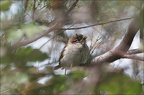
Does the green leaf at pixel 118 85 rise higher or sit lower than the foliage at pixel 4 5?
lower

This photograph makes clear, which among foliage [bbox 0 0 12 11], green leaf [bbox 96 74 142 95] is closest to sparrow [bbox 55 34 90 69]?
foliage [bbox 0 0 12 11]

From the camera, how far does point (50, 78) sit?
1.04m

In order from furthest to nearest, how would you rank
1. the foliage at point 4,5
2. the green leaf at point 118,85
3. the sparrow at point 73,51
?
1. the sparrow at point 73,51
2. the foliage at point 4,5
3. the green leaf at point 118,85

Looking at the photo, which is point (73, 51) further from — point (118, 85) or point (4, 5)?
point (118, 85)

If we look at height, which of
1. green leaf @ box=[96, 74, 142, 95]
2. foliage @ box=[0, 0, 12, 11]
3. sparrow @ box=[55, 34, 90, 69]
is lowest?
sparrow @ box=[55, 34, 90, 69]

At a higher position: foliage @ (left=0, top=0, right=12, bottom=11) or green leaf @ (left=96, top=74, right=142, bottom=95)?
foliage @ (left=0, top=0, right=12, bottom=11)

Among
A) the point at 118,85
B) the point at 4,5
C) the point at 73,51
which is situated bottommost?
the point at 73,51

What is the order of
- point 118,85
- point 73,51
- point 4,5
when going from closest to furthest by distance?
point 118,85 < point 4,5 < point 73,51

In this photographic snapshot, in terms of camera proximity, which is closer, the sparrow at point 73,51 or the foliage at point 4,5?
the foliage at point 4,5

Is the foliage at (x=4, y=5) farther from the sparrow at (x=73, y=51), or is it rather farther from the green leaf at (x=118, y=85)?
the sparrow at (x=73, y=51)

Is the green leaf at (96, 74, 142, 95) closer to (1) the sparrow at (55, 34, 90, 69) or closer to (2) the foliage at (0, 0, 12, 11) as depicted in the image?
(2) the foliage at (0, 0, 12, 11)

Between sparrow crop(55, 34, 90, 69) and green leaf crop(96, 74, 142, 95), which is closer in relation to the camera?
green leaf crop(96, 74, 142, 95)

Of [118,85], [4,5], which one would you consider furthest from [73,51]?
[118,85]

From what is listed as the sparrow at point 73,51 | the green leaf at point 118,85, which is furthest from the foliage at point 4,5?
the sparrow at point 73,51
